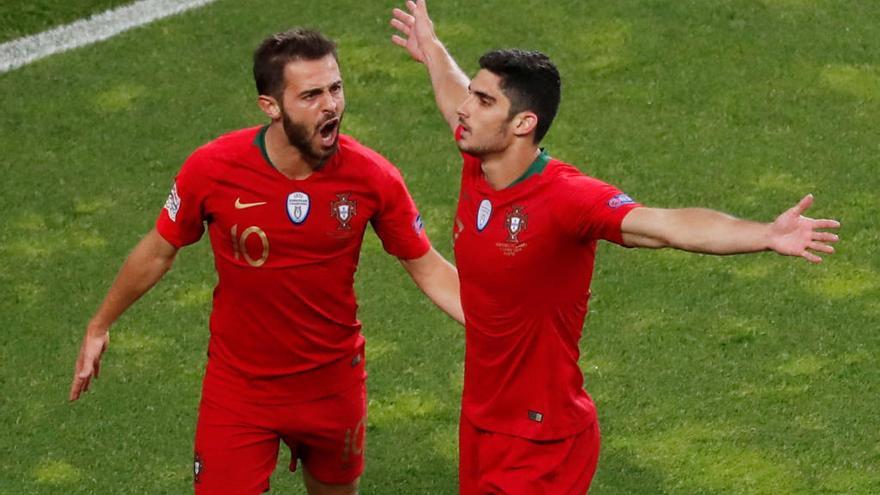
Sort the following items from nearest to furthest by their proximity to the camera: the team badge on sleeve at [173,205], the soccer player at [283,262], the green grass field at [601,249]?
the soccer player at [283,262] → the team badge on sleeve at [173,205] → the green grass field at [601,249]

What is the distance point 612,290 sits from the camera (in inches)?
467

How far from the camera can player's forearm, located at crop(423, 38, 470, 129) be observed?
28.8 feet

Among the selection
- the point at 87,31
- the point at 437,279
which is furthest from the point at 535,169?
the point at 87,31

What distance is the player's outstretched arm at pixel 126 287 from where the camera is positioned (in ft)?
28.2

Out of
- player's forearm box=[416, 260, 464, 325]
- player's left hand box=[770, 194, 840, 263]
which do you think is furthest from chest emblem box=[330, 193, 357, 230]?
player's left hand box=[770, 194, 840, 263]

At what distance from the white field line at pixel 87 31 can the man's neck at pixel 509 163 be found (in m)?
7.13

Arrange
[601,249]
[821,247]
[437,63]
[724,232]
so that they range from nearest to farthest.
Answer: [821,247] < [724,232] < [437,63] < [601,249]

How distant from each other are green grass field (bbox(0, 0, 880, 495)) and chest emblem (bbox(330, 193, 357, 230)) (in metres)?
2.20

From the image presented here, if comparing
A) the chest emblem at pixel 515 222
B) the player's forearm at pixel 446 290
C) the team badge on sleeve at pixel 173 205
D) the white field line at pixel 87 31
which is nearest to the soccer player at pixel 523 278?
the chest emblem at pixel 515 222

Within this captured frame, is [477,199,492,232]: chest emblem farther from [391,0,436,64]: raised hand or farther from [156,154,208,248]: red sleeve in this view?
[391,0,436,64]: raised hand

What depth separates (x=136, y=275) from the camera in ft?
28.3

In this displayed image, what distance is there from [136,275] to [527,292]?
1.76m

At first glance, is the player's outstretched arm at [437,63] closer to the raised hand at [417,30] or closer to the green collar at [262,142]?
the raised hand at [417,30]

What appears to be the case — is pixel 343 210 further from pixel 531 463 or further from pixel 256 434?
pixel 531 463
